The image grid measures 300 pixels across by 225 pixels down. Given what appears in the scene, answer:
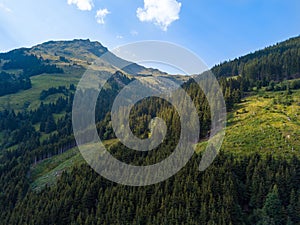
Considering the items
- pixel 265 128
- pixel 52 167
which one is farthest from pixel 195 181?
pixel 52 167

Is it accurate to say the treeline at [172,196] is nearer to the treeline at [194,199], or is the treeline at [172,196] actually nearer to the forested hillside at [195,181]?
the treeline at [194,199]

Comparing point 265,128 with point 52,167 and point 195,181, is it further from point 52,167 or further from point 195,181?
point 52,167

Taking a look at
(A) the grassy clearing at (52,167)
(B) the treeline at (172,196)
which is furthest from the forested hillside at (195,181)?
(A) the grassy clearing at (52,167)

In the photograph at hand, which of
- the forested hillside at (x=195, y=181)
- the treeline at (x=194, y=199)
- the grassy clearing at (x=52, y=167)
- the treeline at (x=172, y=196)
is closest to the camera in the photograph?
the treeline at (x=194, y=199)

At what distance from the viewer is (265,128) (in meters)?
77.6

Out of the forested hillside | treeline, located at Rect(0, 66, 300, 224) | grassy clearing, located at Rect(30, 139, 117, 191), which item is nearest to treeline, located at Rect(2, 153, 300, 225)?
treeline, located at Rect(0, 66, 300, 224)

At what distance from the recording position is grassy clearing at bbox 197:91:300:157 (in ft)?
222

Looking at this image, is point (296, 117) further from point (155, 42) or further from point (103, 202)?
point (103, 202)

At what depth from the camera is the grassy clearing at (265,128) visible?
67.8 meters

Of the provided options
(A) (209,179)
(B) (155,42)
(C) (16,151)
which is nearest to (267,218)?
(A) (209,179)

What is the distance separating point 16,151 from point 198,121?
289 feet

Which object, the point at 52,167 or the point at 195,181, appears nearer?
the point at 195,181

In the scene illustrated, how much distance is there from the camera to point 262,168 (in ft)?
188

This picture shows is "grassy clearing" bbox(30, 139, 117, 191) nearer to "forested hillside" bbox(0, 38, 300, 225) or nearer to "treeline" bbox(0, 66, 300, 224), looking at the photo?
"forested hillside" bbox(0, 38, 300, 225)
